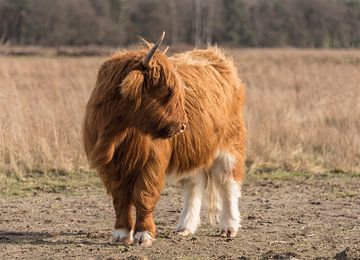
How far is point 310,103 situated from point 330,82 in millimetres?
1655

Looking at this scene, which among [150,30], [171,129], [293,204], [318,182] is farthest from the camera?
[150,30]

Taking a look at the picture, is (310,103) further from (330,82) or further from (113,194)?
(113,194)

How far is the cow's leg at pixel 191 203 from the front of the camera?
711 centimetres

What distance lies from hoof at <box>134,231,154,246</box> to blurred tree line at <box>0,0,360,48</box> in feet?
104

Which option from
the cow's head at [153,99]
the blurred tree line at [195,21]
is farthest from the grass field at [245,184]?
the blurred tree line at [195,21]

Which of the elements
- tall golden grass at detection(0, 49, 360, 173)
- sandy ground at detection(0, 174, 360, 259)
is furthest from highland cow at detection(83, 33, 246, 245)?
tall golden grass at detection(0, 49, 360, 173)

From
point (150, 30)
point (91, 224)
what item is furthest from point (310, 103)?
point (150, 30)

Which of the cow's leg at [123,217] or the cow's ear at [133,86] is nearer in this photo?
the cow's ear at [133,86]

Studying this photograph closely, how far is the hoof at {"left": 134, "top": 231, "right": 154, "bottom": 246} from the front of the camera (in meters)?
6.35

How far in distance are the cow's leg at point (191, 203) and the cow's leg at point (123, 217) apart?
78 centimetres

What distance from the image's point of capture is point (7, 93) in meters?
11.7

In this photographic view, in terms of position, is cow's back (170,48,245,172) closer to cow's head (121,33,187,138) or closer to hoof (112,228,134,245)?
cow's head (121,33,187,138)

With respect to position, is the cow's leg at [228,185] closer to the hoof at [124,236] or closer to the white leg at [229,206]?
the white leg at [229,206]

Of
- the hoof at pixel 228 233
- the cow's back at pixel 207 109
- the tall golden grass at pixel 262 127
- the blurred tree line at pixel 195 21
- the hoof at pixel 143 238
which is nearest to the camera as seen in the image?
the hoof at pixel 143 238
